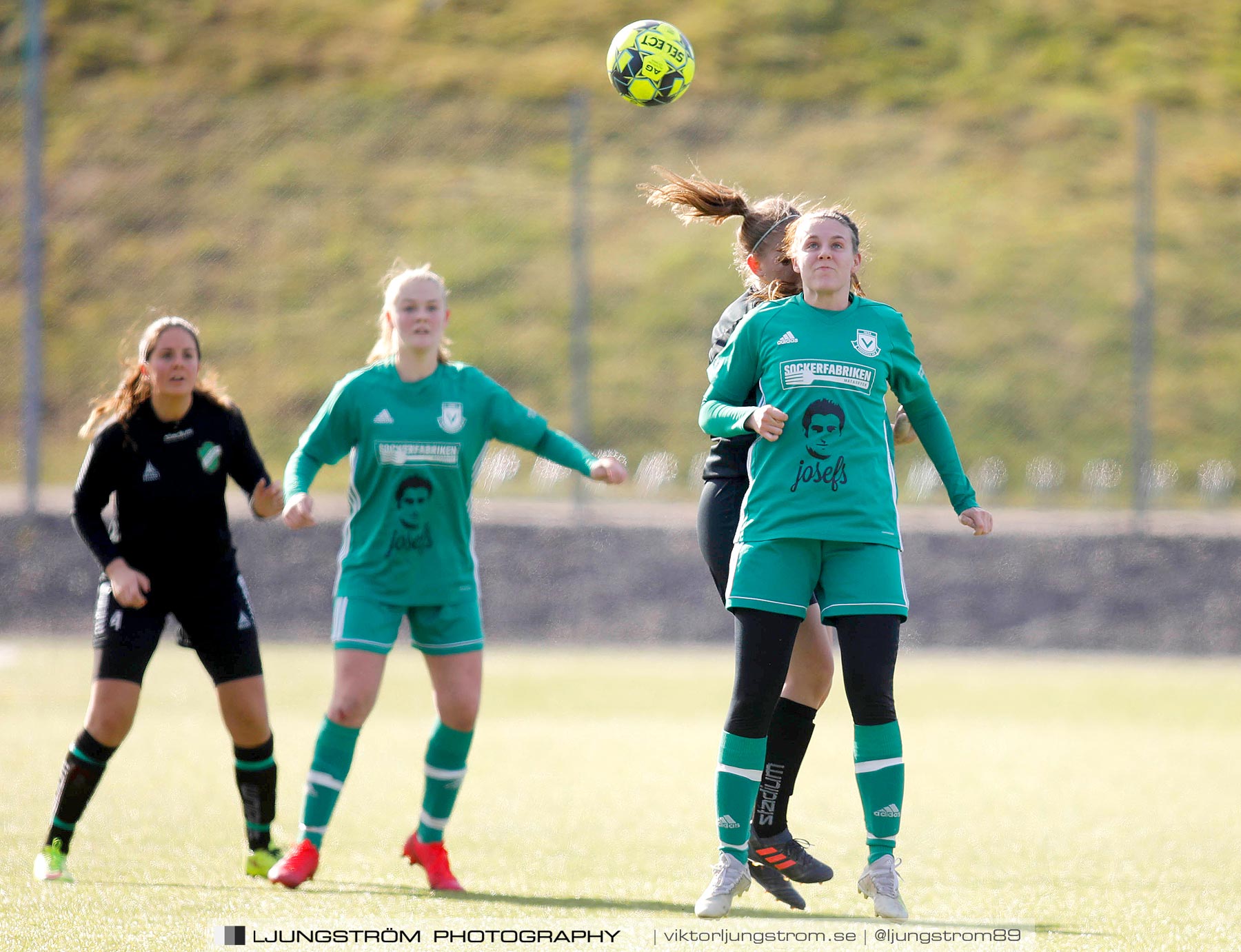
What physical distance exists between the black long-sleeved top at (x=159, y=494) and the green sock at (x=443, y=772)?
854mm

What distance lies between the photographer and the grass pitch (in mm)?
4258

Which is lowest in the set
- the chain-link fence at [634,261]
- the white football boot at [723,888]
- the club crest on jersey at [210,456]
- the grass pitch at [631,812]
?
the grass pitch at [631,812]

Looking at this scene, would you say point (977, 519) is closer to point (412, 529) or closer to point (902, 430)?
point (902, 430)

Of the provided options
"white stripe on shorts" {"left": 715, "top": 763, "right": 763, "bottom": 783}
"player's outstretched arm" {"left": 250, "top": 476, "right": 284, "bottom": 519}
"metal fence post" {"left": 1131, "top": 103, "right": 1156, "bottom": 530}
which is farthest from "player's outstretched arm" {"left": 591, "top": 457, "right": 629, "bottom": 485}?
"metal fence post" {"left": 1131, "top": 103, "right": 1156, "bottom": 530}

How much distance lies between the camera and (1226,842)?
18.7 feet

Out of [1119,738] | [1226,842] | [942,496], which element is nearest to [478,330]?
[942,496]

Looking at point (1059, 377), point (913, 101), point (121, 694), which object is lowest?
point (121, 694)

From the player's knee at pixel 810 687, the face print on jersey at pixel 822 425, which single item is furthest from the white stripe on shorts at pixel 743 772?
the face print on jersey at pixel 822 425

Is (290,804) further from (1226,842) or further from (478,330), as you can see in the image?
(478,330)

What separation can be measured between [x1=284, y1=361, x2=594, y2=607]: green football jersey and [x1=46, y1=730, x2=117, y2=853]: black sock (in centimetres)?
97

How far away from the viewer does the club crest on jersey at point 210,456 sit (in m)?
5.03

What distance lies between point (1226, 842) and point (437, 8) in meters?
25.8

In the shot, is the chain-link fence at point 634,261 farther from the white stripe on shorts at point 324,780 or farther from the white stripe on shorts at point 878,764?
the white stripe on shorts at point 878,764

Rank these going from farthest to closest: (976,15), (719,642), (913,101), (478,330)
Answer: (976,15) < (913,101) < (478,330) < (719,642)
